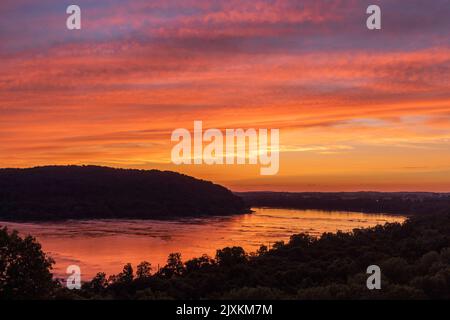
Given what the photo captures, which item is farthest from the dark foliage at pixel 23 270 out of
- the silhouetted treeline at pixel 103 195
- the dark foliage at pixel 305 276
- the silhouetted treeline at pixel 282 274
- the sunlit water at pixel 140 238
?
the silhouetted treeline at pixel 103 195

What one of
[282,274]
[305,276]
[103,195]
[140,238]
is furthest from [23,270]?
[103,195]

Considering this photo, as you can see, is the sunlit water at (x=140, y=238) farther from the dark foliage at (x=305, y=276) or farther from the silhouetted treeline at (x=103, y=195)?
the dark foliage at (x=305, y=276)

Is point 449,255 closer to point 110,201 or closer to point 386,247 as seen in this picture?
point 386,247

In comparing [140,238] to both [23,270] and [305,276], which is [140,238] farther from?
[23,270]

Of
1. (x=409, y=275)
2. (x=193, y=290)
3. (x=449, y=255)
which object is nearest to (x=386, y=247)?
(x=449, y=255)

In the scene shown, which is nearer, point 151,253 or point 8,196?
point 151,253

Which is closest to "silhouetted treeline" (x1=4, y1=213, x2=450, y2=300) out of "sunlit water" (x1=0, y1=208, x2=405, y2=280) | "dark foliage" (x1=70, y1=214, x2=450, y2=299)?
"dark foliage" (x1=70, y1=214, x2=450, y2=299)
